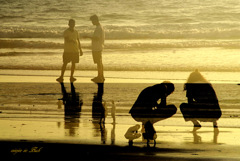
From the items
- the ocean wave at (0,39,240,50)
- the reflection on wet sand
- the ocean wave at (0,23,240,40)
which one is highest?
the ocean wave at (0,23,240,40)

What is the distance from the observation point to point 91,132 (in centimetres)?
905

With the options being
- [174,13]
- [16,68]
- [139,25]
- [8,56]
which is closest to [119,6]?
[174,13]

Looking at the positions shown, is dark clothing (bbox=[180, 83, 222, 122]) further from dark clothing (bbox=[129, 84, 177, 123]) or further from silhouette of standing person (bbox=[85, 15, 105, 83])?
silhouette of standing person (bbox=[85, 15, 105, 83])

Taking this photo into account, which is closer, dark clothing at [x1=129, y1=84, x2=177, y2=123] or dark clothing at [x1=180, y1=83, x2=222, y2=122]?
dark clothing at [x1=129, y1=84, x2=177, y2=123]

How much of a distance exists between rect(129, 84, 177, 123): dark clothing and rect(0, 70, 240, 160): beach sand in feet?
1.21

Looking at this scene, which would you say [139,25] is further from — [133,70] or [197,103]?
[197,103]

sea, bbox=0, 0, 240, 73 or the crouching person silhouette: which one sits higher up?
sea, bbox=0, 0, 240, 73

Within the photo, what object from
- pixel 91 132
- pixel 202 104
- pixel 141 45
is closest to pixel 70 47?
pixel 91 132

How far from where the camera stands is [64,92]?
44.3 ft

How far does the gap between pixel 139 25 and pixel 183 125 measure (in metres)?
27.8

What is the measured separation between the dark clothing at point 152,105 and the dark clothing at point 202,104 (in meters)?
0.62

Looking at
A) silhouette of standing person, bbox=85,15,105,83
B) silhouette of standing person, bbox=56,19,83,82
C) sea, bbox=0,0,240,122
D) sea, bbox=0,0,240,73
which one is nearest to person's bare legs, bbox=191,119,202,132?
sea, bbox=0,0,240,122

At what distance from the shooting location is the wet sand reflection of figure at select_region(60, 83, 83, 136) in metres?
9.47

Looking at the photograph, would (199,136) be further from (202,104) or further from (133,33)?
(133,33)
